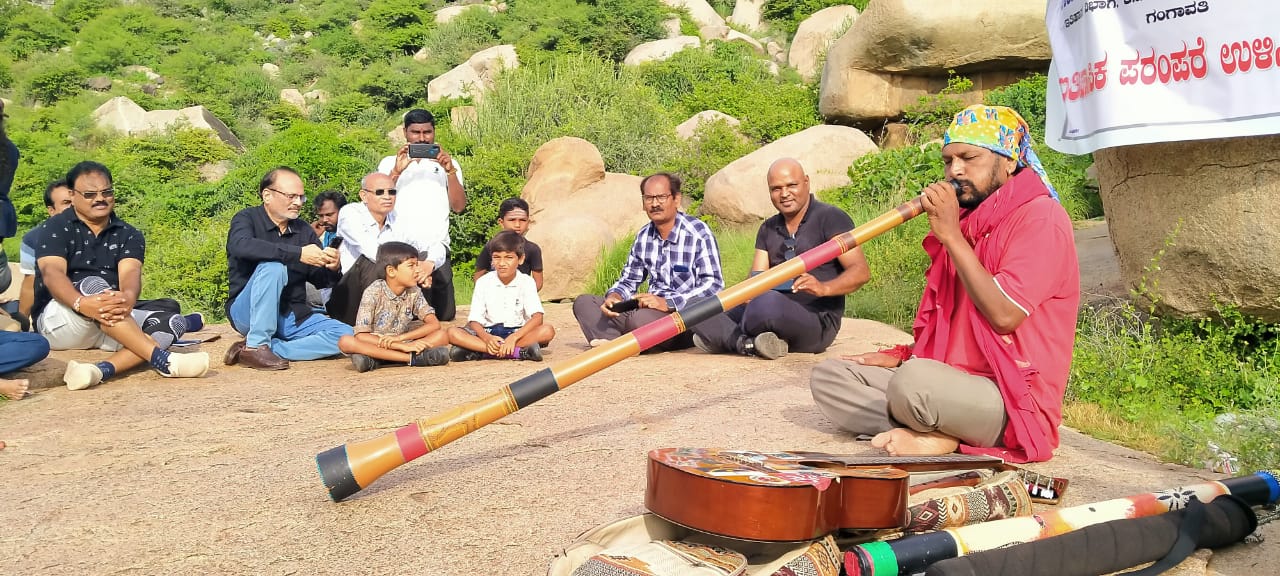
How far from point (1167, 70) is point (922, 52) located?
7.96 m

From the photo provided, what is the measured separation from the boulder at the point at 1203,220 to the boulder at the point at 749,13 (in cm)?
2328

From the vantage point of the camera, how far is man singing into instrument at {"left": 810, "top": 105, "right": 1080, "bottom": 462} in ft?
10.6

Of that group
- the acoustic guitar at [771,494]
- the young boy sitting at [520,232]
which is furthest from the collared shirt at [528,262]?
the acoustic guitar at [771,494]

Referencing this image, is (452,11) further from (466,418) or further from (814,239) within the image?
(466,418)

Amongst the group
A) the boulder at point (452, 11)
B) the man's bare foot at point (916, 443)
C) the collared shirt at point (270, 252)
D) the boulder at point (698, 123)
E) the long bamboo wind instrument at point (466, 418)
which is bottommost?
the man's bare foot at point (916, 443)

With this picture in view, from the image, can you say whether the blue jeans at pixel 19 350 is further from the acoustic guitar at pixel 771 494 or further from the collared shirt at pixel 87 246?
the acoustic guitar at pixel 771 494

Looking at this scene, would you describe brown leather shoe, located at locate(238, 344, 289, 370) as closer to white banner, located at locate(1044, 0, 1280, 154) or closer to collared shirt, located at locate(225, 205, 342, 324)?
collared shirt, located at locate(225, 205, 342, 324)

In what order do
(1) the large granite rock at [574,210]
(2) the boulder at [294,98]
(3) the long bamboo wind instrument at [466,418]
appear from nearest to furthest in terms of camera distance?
(3) the long bamboo wind instrument at [466,418] → (1) the large granite rock at [574,210] → (2) the boulder at [294,98]

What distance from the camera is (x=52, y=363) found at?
5750mm

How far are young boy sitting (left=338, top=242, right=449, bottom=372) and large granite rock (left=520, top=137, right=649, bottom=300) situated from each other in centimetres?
358

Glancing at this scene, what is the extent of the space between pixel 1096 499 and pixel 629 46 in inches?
867

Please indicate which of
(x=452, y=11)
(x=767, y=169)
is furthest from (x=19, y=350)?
(x=452, y=11)

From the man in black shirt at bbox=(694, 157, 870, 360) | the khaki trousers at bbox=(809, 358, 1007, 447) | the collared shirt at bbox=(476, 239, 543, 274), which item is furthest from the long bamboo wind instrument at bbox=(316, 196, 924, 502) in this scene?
the collared shirt at bbox=(476, 239, 543, 274)

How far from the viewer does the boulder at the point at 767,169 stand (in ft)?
34.5
